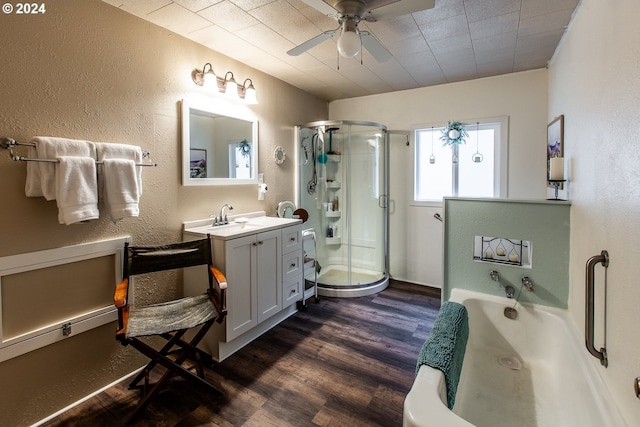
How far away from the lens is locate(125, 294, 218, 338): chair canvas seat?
5.65 ft

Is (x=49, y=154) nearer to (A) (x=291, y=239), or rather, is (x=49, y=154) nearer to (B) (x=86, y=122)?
(B) (x=86, y=122)

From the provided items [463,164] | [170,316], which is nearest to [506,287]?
[463,164]

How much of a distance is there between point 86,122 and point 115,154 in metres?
0.24

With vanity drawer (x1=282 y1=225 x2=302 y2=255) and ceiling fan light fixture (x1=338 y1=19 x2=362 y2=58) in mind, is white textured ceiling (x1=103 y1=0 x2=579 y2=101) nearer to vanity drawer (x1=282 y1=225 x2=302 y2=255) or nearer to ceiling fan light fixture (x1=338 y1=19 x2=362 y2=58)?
ceiling fan light fixture (x1=338 y1=19 x2=362 y2=58)

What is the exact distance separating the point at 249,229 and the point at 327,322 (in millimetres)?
1177

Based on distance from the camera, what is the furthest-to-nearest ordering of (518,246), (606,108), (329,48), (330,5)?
(329,48) < (518,246) < (330,5) < (606,108)

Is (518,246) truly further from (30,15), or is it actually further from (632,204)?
(30,15)

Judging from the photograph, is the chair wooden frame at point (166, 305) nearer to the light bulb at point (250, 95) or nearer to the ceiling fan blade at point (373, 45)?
the light bulb at point (250, 95)

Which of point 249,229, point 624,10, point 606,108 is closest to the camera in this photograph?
point 624,10

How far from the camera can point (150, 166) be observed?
2.13m

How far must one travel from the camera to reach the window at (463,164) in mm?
3350

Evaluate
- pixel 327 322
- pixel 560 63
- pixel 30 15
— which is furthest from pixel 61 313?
pixel 560 63

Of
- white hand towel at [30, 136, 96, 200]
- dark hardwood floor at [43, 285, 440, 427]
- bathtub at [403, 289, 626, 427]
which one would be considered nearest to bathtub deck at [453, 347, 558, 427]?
bathtub at [403, 289, 626, 427]

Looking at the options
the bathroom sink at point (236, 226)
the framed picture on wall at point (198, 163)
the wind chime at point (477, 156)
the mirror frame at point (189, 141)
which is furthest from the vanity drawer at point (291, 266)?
the wind chime at point (477, 156)
